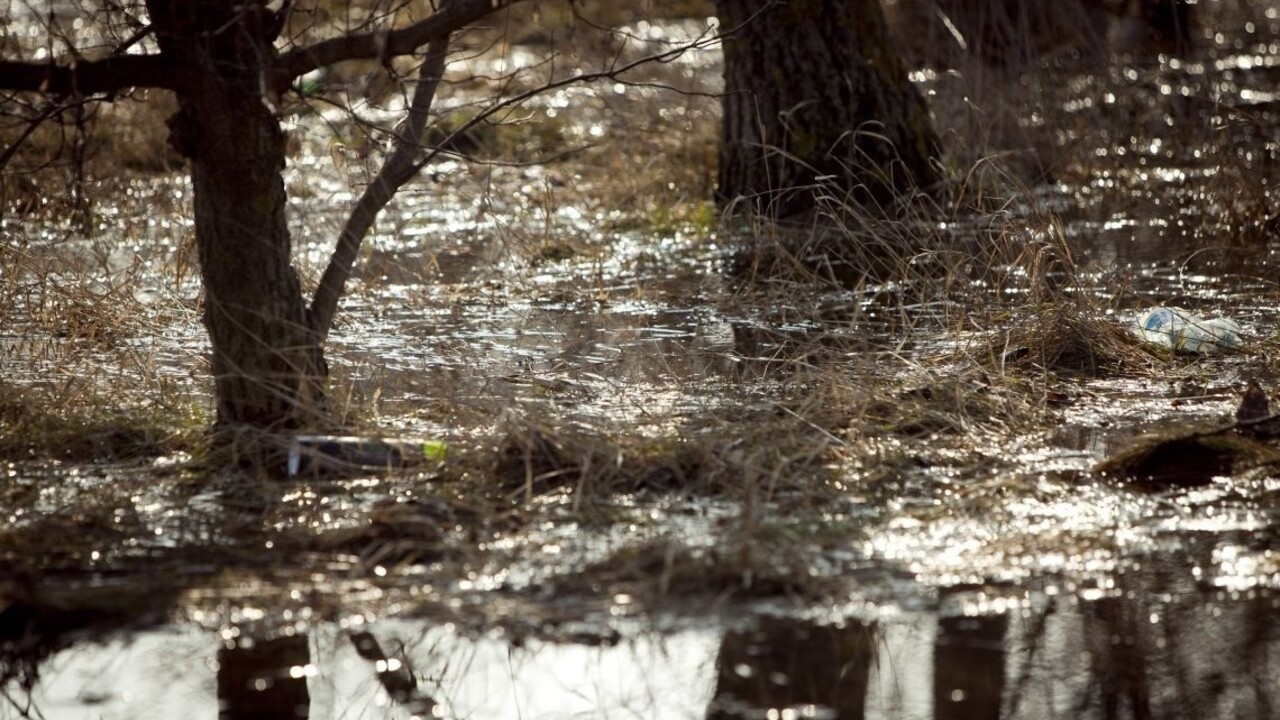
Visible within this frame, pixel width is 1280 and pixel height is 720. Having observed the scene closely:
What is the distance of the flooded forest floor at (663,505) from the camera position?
3.07 m

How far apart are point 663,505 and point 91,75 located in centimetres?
181

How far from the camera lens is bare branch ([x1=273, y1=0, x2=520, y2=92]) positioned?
13.7 feet

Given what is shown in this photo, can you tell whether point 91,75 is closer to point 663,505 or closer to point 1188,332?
point 663,505

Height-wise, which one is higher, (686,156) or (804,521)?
(686,156)

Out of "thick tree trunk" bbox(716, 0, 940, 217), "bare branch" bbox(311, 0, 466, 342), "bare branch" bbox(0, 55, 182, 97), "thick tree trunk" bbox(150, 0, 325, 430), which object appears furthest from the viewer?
"thick tree trunk" bbox(716, 0, 940, 217)

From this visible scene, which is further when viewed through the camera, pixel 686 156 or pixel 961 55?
pixel 961 55

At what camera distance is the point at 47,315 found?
220 inches

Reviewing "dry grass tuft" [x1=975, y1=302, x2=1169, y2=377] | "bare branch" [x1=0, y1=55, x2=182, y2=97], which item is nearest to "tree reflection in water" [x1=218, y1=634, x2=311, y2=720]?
"bare branch" [x1=0, y1=55, x2=182, y2=97]

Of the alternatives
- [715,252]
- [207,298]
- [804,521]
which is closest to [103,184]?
[715,252]

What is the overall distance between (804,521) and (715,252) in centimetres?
409

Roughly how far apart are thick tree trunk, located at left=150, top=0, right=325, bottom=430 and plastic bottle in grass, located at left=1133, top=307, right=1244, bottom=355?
9.21ft

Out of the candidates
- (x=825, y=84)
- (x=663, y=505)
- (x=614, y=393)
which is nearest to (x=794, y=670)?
(x=663, y=505)

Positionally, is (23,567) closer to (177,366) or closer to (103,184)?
(177,366)

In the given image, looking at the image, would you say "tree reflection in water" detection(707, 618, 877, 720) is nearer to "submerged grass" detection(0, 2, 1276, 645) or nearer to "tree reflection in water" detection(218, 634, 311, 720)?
"submerged grass" detection(0, 2, 1276, 645)
